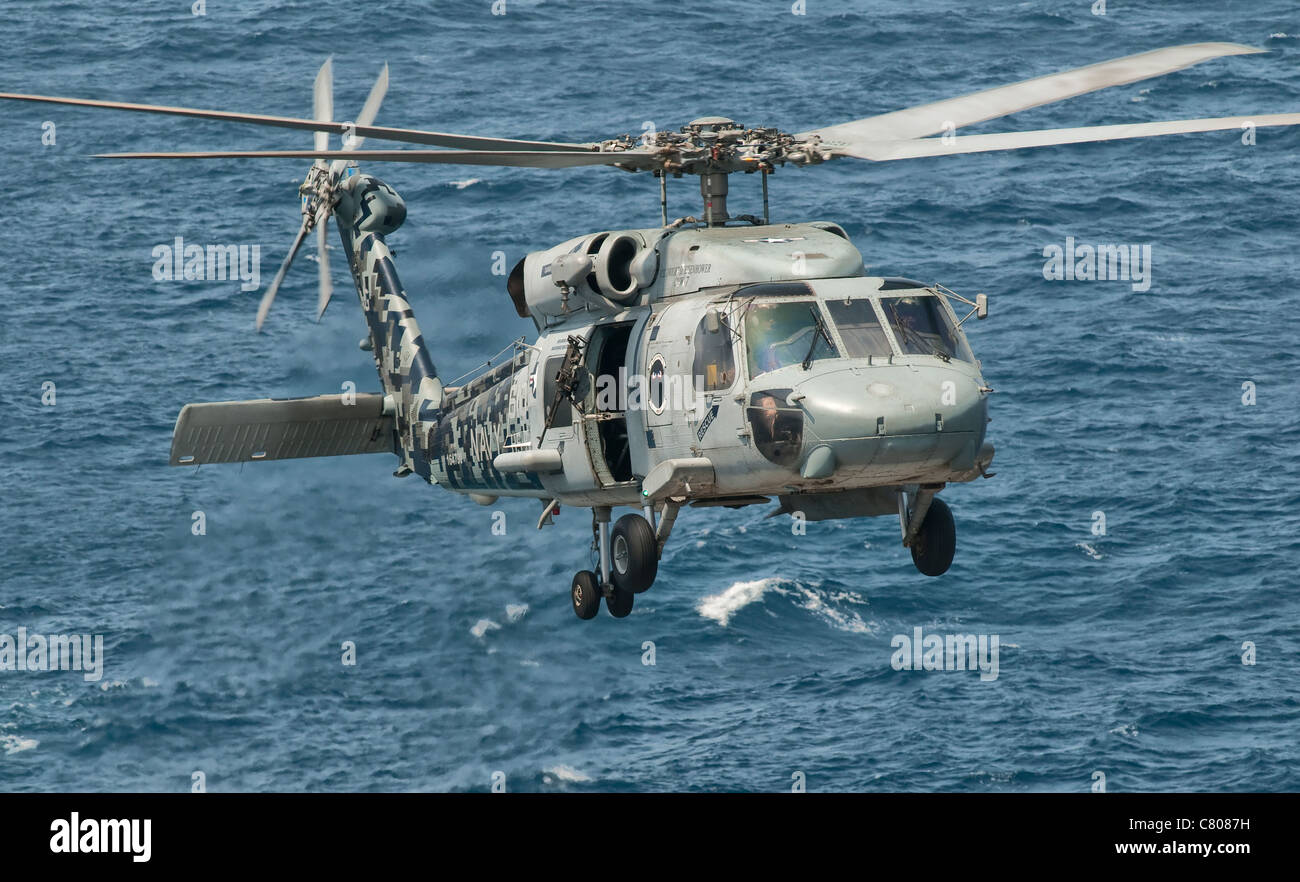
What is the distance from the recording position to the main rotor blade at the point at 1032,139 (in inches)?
966

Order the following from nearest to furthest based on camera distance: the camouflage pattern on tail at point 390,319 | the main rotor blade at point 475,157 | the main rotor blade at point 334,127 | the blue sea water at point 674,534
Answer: the main rotor blade at point 334,127, the main rotor blade at point 475,157, the camouflage pattern on tail at point 390,319, the blue sea water at point 674,534

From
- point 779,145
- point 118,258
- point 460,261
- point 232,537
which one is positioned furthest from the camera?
point 118,258

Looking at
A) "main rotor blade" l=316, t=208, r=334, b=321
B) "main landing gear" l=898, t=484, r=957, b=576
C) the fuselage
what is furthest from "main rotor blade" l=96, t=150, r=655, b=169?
"main rotor blade" l=316, t=208, r=334, b=321

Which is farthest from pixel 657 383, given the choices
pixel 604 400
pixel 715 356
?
A: pixel 604 400

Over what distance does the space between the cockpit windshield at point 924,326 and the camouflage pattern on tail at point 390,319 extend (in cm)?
1141

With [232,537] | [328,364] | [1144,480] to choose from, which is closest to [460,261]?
[328,364]

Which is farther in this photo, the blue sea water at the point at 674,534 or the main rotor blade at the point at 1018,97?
the blue sea water at the point at 674,534

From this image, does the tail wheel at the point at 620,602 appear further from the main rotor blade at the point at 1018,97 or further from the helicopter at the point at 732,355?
the main rotor blade at the point at 1018,97

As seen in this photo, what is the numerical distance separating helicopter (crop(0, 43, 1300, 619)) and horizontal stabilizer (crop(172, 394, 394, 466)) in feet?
12.5

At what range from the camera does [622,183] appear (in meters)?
94.3

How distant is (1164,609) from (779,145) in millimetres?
50683

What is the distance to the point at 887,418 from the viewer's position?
2527 centimetres

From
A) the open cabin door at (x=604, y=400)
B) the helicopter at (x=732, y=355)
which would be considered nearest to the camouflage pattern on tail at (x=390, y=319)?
the helicopter at (x=732, y=355)

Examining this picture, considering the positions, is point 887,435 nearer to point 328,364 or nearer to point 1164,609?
point 328,364
